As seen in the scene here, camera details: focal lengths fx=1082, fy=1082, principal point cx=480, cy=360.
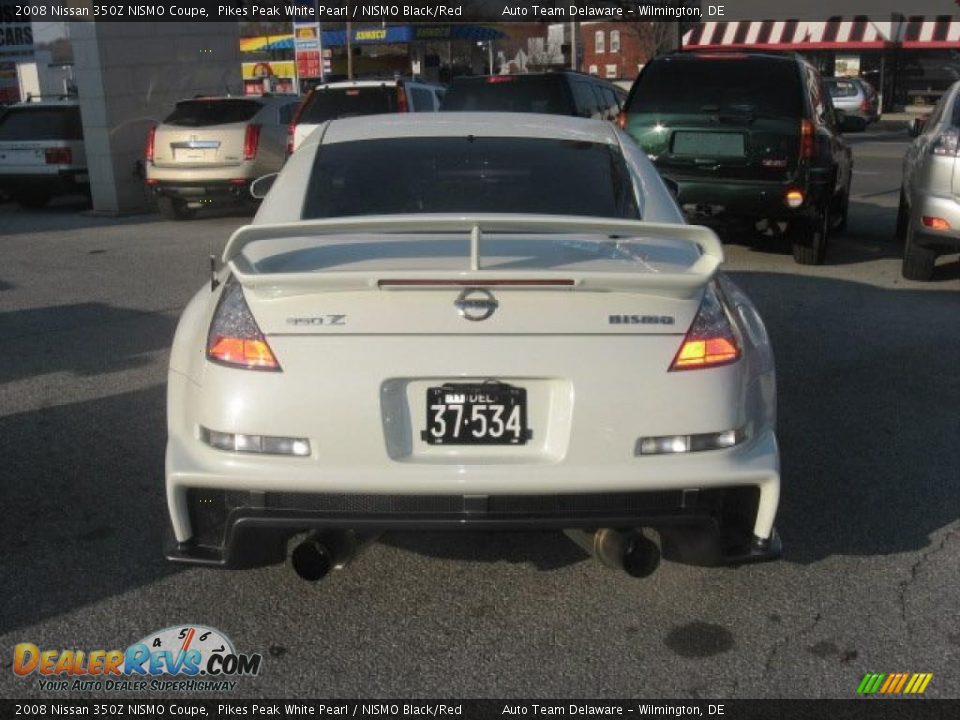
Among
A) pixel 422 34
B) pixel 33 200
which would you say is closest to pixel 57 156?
pixel 33 200

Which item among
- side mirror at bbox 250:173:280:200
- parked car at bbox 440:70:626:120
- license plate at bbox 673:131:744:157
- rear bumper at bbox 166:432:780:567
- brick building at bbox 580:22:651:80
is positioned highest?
side mirror at bbox 250:173:280:200

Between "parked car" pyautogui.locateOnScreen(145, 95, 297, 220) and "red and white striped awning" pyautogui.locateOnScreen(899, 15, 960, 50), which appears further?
"red and white striped awning" pyautogui.locateOnScreen(899, 15, 960, 50)

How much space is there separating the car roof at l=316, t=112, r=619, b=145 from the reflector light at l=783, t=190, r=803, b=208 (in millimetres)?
5257

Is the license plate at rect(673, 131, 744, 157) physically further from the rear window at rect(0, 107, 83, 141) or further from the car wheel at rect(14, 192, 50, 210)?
the car wheel at rect(14, 192, 50, 210)

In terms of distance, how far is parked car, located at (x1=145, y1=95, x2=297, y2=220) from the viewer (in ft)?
47.2

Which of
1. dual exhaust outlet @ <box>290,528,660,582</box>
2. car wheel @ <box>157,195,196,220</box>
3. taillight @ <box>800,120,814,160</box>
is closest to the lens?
dual exhaust outlet @ <box>290,528,660,582</box>

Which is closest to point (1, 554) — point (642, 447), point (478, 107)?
point (642, 447)

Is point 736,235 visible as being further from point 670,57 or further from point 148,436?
point 148,436

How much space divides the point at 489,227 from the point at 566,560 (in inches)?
51.6

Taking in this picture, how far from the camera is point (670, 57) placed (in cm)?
1062

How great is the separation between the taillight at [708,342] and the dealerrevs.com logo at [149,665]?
1.56 m

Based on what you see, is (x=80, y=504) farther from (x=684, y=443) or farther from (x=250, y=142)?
(x=250, y=142)

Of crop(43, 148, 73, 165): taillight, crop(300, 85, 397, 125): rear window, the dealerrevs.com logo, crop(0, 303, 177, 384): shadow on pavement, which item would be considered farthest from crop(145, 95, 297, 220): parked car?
the dealerrevs.com logo

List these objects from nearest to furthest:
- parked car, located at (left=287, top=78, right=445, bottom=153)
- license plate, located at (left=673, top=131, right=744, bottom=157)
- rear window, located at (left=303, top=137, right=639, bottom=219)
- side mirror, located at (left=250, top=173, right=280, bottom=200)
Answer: rear window, located at (left=303, top=137, right=639, bottom=219)
side mirror, located at (left=250, top=173, right=280, bottom=200)
license plate, located at (left=673, top=131, right=744, bottom=157)
parked car, located at (left=287, top=78, right=445, bottom=153)
